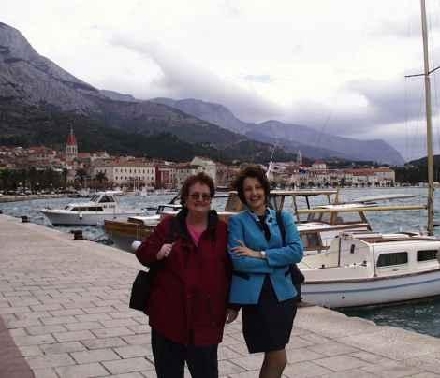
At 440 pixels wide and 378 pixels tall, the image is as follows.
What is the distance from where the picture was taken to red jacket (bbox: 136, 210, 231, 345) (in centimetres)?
302

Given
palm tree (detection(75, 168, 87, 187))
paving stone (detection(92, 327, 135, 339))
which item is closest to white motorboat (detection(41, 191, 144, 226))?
paving stone (detection(92, 327, 135, 339))

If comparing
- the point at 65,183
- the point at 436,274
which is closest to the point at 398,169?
the point at 65,183

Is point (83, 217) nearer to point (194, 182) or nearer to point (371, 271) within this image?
point (371, 271)

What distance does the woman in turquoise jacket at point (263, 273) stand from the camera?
3096mm

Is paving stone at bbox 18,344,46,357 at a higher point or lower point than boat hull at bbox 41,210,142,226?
higher

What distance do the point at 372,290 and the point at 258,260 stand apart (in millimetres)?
9567

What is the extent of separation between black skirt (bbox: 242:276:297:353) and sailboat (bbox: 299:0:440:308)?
833cm

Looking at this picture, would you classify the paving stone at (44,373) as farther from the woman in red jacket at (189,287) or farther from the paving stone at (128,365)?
the woman in red jacket at (189,287)

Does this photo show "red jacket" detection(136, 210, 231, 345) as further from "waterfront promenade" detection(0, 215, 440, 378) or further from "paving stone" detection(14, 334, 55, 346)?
"paving stone" detection(14, 334, 55, 346)

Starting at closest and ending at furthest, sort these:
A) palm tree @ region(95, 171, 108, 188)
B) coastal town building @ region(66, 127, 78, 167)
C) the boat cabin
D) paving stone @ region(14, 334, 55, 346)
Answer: paving stone @ region(14, 334, 55, 346), the boat cabin, palm tree @ region(95, 171, 108, 188), coastal town building @ region(66, 127, 78, 167)

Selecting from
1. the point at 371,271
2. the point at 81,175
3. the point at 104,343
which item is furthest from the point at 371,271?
the point at 81,175

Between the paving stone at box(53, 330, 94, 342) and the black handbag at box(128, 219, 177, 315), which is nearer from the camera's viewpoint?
the black handbag at box(128, 219, 177, 315)

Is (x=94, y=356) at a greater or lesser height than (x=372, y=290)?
greater

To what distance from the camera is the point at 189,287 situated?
3.01 m
